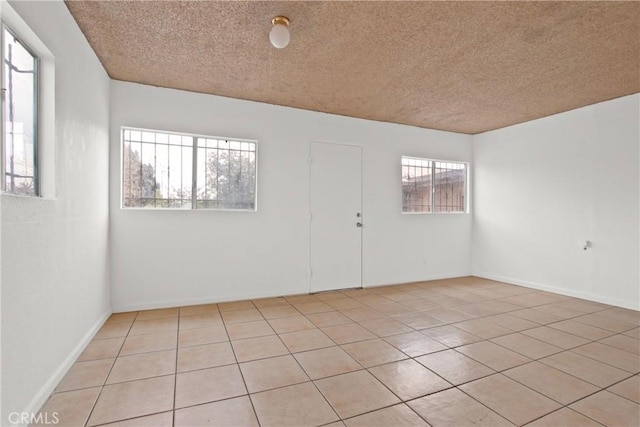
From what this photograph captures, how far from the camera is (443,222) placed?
221 inches

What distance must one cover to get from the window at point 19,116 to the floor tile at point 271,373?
71.5 inches

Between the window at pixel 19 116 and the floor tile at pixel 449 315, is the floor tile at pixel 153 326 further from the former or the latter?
the floor tile at pixel 449 315

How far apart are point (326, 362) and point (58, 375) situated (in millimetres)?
1819

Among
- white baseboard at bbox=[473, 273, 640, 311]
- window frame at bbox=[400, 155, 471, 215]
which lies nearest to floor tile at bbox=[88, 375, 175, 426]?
window frame at bbox=[400, 155, 471, 215]

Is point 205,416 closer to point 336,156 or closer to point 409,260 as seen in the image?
point 336,156

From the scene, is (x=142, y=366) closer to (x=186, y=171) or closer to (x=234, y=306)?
(x=234, y=306)

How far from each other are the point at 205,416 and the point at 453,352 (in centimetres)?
196

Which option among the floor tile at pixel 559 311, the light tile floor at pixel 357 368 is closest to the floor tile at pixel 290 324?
the light tile floor at pixel 357 368

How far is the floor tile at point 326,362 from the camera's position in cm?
228

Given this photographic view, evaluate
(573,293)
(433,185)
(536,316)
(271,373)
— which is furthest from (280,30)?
(573,293)

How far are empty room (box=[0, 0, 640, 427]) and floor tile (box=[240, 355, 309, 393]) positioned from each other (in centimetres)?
2

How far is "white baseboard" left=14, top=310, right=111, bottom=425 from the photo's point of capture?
5.83ft

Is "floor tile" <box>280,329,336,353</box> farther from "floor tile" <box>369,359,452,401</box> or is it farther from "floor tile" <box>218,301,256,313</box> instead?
"floor tile" <box>218,301,256,313</box>

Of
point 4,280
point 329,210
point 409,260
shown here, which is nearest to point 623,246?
point 409,260
